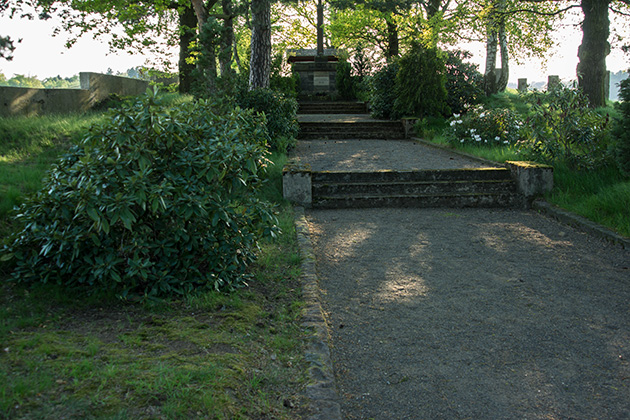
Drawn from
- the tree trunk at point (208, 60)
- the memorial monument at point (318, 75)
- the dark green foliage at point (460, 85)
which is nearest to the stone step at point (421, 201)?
the tree trunk at point (208, 60)

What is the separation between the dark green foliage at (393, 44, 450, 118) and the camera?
15.1 meters

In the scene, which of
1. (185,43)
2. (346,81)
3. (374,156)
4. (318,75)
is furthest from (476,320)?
(318,75)

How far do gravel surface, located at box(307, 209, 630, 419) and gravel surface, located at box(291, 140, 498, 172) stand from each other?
3.09 metres

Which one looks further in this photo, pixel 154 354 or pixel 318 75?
pixel 318 75

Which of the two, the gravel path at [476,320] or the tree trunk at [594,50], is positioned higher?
the tree trunk at [594,50]

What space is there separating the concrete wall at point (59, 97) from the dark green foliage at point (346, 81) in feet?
35.9

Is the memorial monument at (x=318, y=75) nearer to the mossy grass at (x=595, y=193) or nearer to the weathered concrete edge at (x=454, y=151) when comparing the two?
the weathered concrete edge at (x=454, y=151)

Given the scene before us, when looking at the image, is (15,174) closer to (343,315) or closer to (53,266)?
(53,266)

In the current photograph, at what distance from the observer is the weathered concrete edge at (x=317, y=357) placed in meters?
2.82

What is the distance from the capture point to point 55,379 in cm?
267

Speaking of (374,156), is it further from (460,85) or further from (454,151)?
(460,85)

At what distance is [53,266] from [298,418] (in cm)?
275

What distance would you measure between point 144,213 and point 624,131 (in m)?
6.82

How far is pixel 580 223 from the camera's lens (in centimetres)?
670
